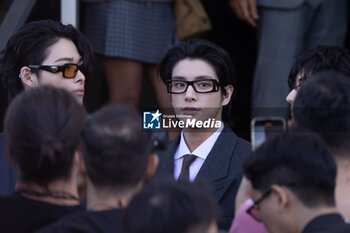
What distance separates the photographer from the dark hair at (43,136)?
88.0 inches

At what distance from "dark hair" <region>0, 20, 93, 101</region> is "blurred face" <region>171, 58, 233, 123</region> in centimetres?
47

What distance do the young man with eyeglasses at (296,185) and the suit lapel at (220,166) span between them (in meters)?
0.99

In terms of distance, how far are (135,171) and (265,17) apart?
274 centimetres

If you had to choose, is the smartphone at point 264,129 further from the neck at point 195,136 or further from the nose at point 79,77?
the nose at point 79,77

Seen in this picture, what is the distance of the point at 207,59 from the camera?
11.9ft

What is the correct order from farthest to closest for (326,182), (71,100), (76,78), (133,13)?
(133,13)
(76,78)
(71,100)
(326,182)

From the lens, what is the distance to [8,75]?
3.55 metres

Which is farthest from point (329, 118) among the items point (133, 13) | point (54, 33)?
point (133, 13)

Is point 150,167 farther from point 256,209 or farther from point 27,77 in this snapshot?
point 27,77

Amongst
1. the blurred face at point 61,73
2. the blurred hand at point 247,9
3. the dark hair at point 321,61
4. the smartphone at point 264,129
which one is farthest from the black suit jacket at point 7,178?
the blurred hand at point 247,9

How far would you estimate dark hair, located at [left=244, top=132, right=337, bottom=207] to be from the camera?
212cm

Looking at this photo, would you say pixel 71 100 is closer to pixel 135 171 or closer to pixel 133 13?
pixel 135 171

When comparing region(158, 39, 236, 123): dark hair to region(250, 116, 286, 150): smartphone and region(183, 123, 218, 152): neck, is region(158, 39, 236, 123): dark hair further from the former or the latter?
region(250, 116, 286, 150): smartphone

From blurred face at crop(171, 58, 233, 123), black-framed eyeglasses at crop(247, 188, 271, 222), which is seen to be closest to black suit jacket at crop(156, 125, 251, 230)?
blurred face at crop(171, 58, 233, 123)
